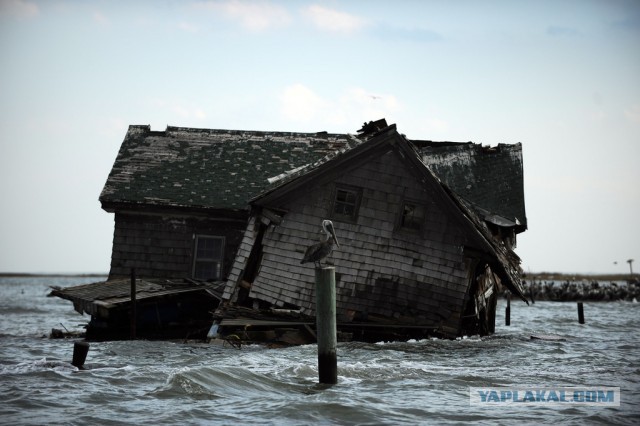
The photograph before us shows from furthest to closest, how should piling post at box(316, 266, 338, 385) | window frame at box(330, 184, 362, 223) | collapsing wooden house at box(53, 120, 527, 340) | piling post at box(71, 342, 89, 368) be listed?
window frame at box(330, 184, 362, 223) → collapsing wooden house at box(53, 120, 527, 340) → piling post at box(71, 342, 89, 368) → piling post at box(316, 266, 338, 385)

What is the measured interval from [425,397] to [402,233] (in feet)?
29.1

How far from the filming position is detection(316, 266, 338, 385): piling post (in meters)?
12.9

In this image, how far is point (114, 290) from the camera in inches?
915

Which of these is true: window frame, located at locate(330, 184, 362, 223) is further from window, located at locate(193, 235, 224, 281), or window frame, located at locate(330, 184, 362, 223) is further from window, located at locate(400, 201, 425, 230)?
window, located at locate(193, 235, 224, 281)

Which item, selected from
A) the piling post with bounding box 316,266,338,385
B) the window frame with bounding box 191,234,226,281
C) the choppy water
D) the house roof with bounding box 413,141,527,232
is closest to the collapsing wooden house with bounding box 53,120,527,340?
the choppy water

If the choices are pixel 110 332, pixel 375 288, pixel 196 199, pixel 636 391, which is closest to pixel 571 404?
pixel 636 391

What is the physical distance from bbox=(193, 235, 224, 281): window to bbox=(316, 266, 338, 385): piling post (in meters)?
13.2

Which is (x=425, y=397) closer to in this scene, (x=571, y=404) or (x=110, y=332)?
(x=571, y=404)

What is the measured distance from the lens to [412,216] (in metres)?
21.3

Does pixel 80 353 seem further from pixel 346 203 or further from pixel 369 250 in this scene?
pixel 346 203

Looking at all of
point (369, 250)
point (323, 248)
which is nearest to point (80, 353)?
point (323, 248)

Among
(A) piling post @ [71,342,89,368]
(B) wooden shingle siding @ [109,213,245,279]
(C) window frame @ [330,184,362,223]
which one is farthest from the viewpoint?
(B) wooden shingle siding @ [109,213,245,279]

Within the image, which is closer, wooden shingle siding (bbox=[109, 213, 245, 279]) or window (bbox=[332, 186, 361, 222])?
window (bbox=[332, 186, 361, 222])

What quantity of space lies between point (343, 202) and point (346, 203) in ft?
0.29
